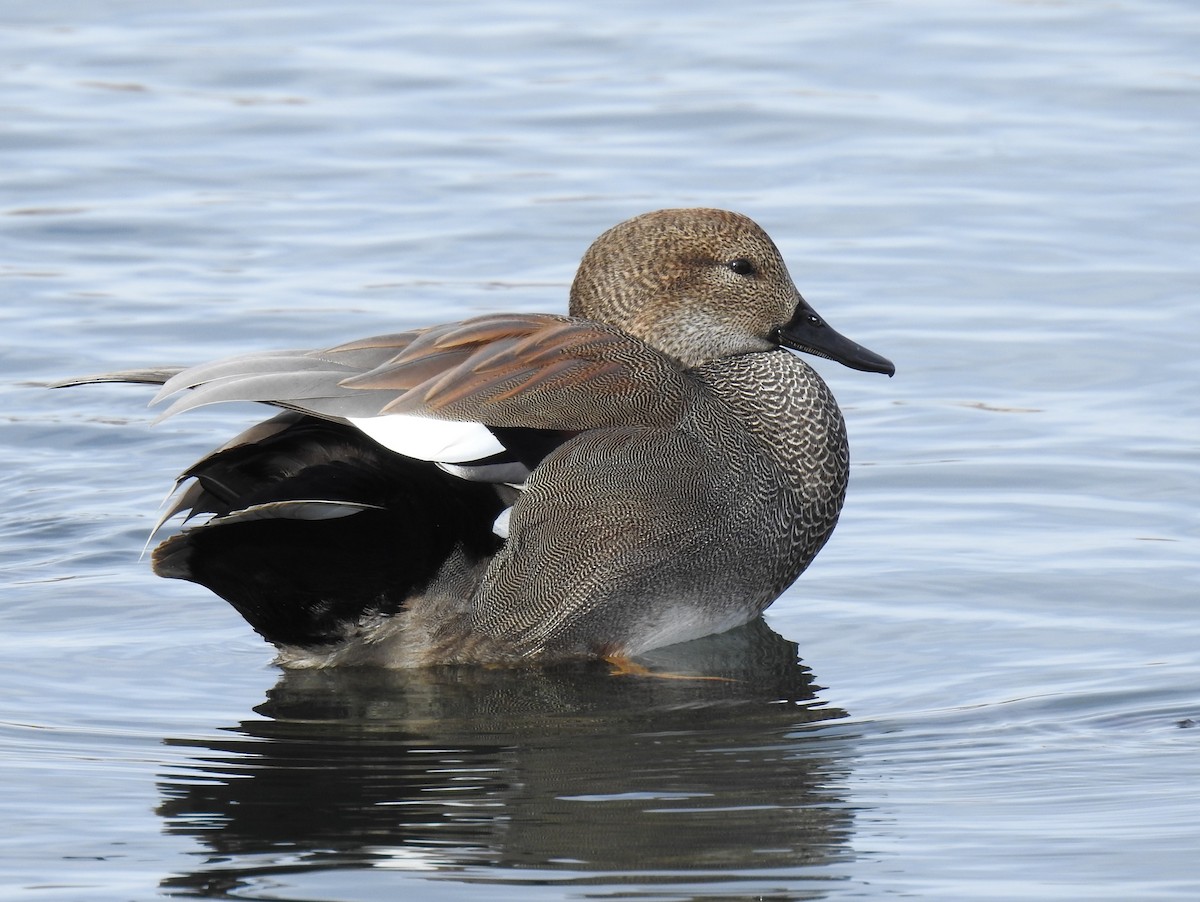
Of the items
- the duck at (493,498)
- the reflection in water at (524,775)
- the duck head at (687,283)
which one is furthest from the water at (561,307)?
the duck head at (687,283)

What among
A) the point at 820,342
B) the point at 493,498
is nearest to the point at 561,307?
the point at 820,342

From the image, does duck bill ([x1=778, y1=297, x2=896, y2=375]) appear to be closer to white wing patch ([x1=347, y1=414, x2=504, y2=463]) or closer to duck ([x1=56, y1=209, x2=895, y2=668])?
duck ([x1=56, y1=209, x2=895, y2=668])

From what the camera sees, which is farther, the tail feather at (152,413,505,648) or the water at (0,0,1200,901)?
the tail feather at (152,413,505,648)

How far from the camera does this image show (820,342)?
5.77 meters

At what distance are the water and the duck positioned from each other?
165mm

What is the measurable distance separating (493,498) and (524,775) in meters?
0.79

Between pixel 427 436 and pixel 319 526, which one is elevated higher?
pixel 427 436

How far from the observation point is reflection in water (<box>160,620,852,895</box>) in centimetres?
385

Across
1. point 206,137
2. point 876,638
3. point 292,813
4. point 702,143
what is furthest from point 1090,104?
point 292,813

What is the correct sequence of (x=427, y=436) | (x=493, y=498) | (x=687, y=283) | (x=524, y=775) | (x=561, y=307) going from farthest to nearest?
(x=561, y=307) → (x=687, y=283) → (x=493, y=498) → (x=427, y=436) → (x=524, y=775)

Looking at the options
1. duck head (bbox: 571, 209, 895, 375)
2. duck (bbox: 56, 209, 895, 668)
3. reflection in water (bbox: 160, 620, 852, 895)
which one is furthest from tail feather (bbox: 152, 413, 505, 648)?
duck head (bbox: 571, 209, 895, 375)

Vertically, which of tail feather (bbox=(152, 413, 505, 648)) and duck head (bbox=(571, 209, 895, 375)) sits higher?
duck head (bbox=(571, 209, 895, 375))

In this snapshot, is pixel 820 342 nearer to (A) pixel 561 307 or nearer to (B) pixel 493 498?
(B) pixel 493 498

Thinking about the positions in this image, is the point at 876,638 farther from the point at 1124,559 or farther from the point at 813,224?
the point at 813,224
